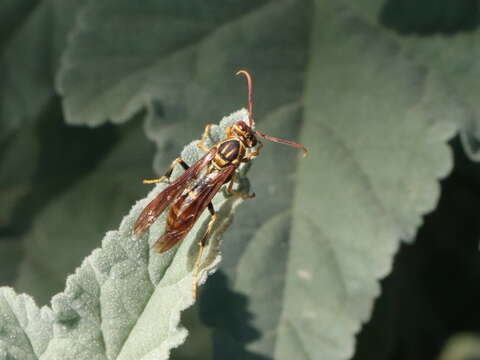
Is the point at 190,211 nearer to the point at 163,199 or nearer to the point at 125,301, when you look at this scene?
the point at 163,199

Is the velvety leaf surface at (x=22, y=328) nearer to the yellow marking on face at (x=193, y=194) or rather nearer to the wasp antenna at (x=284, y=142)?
the yellow marking on face at (x=193, y=194)

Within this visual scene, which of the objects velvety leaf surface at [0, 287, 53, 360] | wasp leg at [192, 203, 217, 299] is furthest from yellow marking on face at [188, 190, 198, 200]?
velvety leaf surface at [0, 287, 53, 360]

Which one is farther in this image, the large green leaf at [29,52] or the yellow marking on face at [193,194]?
the large green leaf at [29,52]

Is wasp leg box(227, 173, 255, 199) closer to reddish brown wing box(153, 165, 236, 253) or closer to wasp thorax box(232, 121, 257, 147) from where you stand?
reddish brown wing box(153, 165, 236, 253)

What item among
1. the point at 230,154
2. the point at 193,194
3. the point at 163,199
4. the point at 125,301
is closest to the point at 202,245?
the point at 125,301

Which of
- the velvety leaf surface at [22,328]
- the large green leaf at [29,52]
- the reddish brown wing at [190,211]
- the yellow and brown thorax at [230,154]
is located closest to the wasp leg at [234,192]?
the reddish brown wing at [190,211]

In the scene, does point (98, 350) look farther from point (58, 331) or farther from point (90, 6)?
point (90, 6)

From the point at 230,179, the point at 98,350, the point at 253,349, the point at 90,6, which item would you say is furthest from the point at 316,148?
the point at 98,350

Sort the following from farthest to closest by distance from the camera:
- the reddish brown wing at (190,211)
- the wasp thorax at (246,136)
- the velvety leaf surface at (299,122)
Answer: the velvety leaf surface at (299,122) < the wasp thorax at (246,136) < the reddish brown wing at (190,211)
